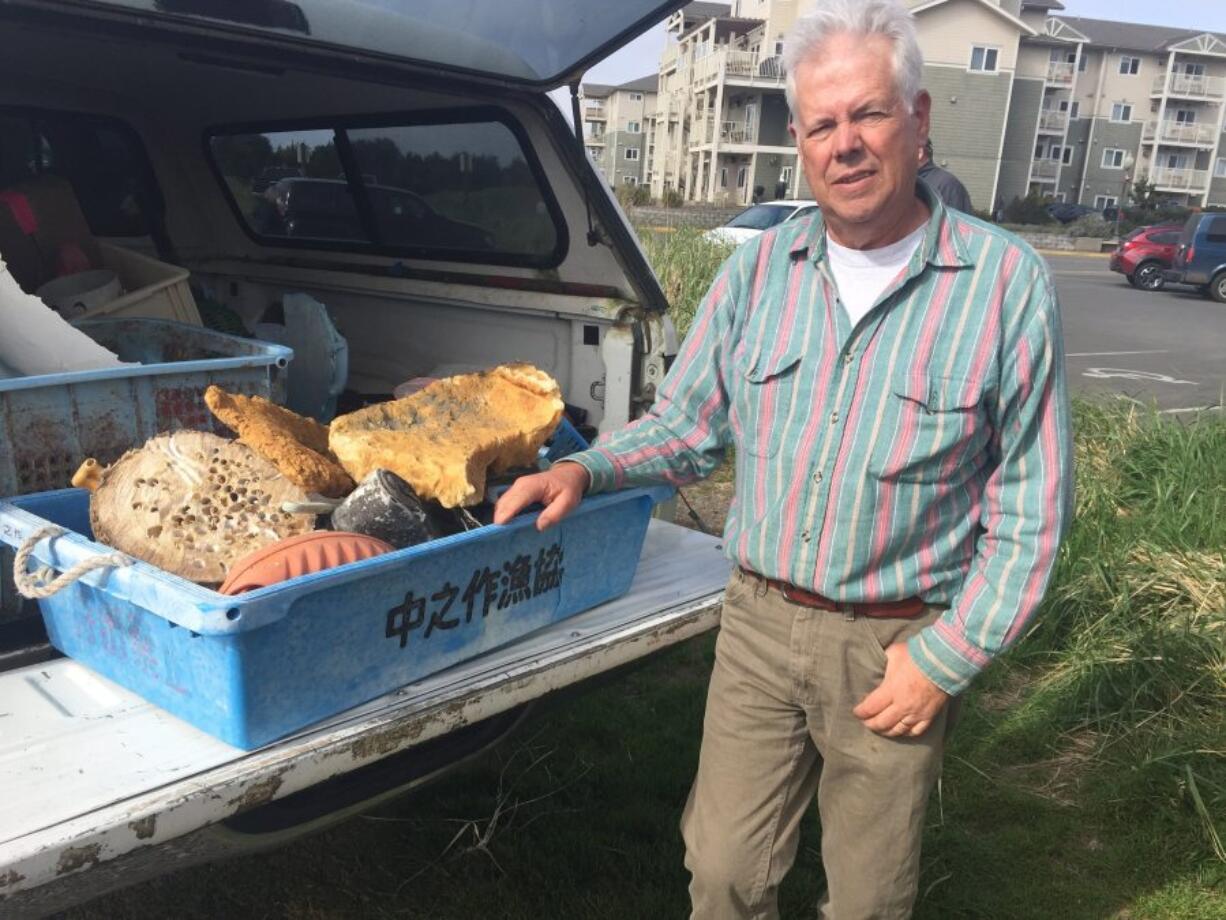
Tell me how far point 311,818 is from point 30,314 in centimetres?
124

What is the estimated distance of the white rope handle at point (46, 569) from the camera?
1.71 metres

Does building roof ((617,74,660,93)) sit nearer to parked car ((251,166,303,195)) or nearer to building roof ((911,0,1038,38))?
building roof ((911,0,1038,38))

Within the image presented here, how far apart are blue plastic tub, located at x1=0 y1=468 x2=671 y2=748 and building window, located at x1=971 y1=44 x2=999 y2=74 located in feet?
163

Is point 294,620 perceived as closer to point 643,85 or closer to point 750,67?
point 750,67

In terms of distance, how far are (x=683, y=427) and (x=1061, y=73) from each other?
56.4 m

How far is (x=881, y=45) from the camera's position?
1702mm

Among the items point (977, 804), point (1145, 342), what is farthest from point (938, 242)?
point (1145, 342)

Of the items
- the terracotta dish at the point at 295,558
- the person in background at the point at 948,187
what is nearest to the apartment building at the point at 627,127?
the person in background at the point at 948,187

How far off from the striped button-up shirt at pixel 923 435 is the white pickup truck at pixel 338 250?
65 centimetres

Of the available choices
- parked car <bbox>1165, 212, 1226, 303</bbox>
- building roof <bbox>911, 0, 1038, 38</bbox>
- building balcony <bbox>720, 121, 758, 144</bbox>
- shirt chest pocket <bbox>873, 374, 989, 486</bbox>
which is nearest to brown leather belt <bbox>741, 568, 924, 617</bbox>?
shirt chest pocket <bbox>873, 374, 989, 486</bbox>

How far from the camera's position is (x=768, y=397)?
193 cm

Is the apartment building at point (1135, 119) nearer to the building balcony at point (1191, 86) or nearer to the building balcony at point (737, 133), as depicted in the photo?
the building balcony at point (1191, 86)

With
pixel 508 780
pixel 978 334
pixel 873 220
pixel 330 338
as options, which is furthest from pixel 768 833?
pixel 330 338

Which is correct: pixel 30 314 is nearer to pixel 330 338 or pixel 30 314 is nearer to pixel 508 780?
pixel 330 338
